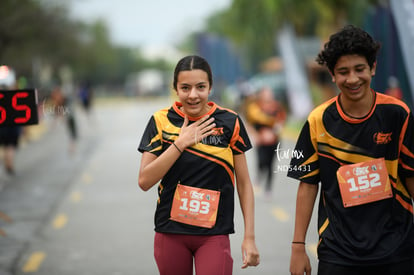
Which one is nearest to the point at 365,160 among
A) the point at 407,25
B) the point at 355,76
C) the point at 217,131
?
the point at 355,76

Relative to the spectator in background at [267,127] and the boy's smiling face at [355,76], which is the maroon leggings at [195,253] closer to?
the boy's smiling face at [355,76]

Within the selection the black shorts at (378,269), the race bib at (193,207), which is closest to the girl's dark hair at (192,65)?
the race bib at (193,207)

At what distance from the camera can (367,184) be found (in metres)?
3.33

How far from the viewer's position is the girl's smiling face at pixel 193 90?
363cm

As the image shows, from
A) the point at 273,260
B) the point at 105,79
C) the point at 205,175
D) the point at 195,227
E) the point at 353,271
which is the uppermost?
the point at 105,79

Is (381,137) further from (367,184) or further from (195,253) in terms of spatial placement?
(195,253)

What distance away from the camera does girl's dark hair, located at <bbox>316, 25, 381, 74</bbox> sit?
3283 millimetres

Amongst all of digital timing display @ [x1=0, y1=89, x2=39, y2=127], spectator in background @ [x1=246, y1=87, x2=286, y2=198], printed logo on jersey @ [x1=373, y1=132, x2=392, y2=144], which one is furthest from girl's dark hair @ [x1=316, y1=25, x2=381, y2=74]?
spectator in background @ [x1=246, y1=87, x2=286, y2=198]

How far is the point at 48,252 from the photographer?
7.89 meters

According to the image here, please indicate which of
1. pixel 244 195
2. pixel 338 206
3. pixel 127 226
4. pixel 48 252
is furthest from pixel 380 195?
pixel 127 226

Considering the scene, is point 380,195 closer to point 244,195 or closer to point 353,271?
point 353,271

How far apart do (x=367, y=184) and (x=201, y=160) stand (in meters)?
0.89

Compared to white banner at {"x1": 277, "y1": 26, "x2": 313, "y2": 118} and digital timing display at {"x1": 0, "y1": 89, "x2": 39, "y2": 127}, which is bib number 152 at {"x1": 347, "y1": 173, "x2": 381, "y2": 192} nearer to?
digital timing display at {"x1": 0, "y1": 89, "x2": 39, "y2": 127}

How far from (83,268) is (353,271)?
4358mm
